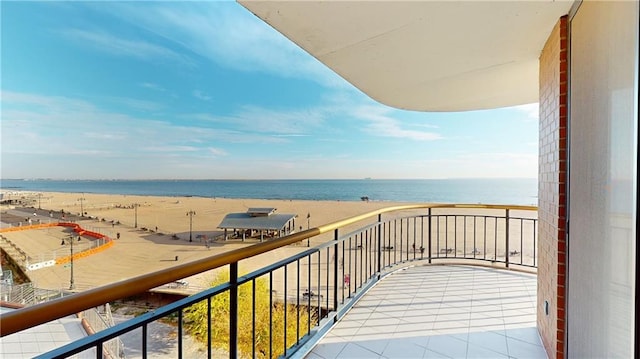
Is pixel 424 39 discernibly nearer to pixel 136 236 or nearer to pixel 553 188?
pixel 553 188

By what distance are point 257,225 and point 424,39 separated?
15515 millimetres

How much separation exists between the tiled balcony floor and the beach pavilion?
12.6m

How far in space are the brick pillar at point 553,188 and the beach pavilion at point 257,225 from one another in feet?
45.6

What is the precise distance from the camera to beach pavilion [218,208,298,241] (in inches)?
629

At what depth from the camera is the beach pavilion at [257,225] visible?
52.4ft

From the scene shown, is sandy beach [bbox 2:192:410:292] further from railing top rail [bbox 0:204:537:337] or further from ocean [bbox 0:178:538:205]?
ocean [bbox 0:178:538:205]

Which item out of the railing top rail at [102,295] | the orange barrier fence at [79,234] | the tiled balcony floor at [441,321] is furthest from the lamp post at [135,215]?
the railing top rail at [102,295]

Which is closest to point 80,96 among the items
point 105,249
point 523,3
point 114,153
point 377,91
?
point 114,153

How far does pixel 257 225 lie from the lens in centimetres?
1644

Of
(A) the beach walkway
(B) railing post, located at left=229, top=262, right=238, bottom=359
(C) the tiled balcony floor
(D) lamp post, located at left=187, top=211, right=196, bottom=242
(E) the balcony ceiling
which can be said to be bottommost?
(A) the beach walkway

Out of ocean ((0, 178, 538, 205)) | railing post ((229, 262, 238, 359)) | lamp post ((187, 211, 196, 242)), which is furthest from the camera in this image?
ocean ((0, 178, 538, 205))

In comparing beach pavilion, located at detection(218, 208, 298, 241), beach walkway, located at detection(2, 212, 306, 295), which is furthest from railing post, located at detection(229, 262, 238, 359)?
beach pavilion, located at detection(218, 208, 298, 241)

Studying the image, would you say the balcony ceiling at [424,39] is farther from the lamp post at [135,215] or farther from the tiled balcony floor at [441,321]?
the lamp post at [135,215]

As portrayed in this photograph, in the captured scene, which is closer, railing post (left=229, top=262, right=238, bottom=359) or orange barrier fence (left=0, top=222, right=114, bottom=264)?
railing post (left=229, top=262, right=238, bottom=359)
